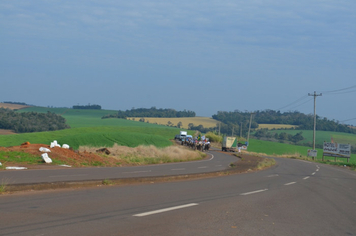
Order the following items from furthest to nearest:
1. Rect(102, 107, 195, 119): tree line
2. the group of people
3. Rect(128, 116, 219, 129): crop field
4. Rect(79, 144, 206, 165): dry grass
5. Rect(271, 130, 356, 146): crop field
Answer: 1. Rect(102, 107, 195, 119): tree line
2. Rect(128, 116, 219, 129): crop field
3. Rect(271, 130, 356, 146): crop field
4. the group of people
5. Rect(79, 144, 206, 165): dry grass

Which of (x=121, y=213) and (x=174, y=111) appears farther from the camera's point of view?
(x=174, y=111)

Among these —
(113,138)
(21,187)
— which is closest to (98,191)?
(21,187)

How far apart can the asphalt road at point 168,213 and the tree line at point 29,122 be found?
86.3 meters

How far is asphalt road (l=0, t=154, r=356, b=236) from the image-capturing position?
685 cm

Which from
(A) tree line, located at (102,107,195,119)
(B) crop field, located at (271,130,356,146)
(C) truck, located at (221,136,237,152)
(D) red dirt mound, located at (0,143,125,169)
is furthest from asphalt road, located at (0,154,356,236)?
(A) tree line, located at (102,107,195,119)

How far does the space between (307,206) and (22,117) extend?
319 ft

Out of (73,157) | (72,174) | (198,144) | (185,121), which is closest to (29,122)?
(198,144)

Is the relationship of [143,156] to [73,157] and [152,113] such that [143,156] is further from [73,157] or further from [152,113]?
[152,113]

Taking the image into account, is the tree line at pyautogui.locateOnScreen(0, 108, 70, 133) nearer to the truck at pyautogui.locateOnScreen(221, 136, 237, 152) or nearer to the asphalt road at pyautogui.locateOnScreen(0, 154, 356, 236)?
the truck at pyautogui.locateOnScreen(221, 136, 237, 152)

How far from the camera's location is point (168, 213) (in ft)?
27.5

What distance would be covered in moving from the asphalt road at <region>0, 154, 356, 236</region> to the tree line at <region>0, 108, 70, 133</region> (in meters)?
86.3

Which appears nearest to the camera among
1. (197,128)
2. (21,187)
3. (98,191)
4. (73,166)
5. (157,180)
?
(21,187)

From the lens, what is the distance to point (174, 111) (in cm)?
18100

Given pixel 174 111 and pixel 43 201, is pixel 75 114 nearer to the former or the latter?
pixel 174 111
